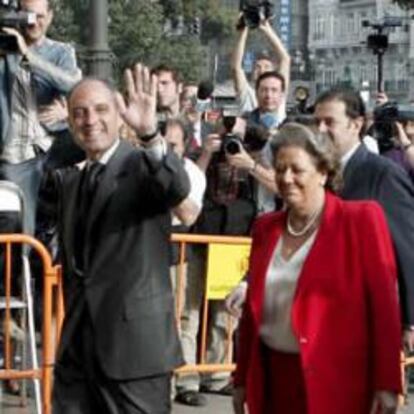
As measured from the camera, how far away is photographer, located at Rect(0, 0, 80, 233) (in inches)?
320

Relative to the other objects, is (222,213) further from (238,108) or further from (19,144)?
(238,108)

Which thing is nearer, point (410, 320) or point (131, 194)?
point (131, 194)

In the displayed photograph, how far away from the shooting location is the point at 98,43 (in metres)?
10.3

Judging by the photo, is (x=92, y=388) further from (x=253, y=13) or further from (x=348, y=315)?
(x=253, y=13)

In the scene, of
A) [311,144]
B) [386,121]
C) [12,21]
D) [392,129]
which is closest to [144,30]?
[386,121]

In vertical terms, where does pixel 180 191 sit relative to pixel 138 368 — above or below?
above

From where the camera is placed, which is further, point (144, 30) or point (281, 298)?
point (144, 30)

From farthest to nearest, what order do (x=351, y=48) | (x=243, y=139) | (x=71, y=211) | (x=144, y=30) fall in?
1. (x=351, y=48)
2. (x=144, y=30)
3. (x=243, y=139)
4. (x=71, y=211)

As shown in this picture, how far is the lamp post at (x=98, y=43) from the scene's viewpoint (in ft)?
33.5

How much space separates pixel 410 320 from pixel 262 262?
112cm

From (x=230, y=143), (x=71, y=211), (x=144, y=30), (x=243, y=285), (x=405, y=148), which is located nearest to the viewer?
(x=71, y=211)

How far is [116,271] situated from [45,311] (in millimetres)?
2326

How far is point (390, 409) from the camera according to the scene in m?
4.69

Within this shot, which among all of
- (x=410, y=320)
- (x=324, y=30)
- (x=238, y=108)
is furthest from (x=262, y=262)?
(x=324, y=30)
